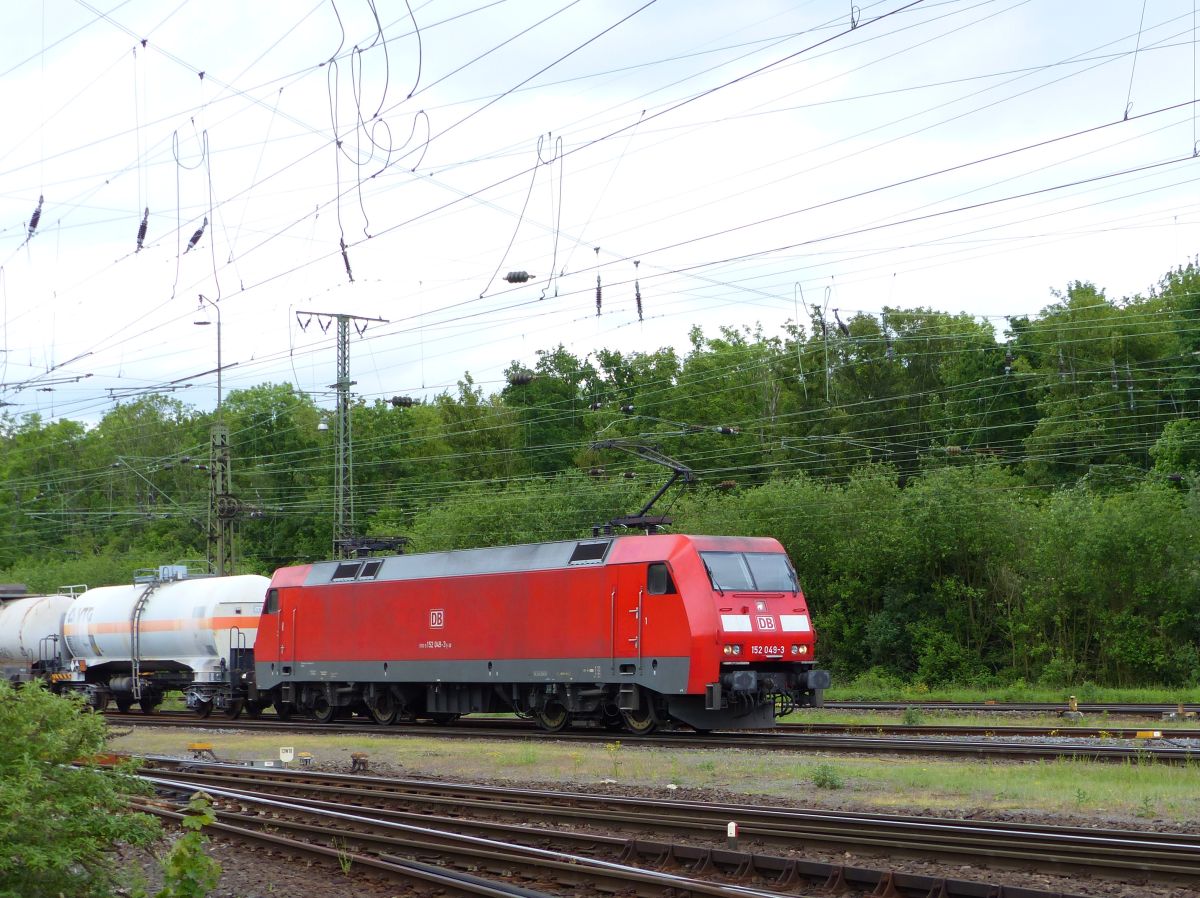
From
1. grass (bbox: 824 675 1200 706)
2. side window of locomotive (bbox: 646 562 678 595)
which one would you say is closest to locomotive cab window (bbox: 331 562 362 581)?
side window of locomotive (bbox: 646 562 678 595)

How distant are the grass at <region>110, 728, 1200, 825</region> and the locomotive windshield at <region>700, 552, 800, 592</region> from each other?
123 inches

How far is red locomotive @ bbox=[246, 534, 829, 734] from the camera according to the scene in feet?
69.2

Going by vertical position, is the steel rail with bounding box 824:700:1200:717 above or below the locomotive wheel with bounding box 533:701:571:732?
below

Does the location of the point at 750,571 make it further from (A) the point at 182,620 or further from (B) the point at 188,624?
(A) the point at 182,620

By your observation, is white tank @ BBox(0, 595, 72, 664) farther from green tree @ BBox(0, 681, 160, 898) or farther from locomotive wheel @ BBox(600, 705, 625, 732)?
green tree @ BBox(0, 681, 160, 898)

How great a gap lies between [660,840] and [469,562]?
14.3 metres

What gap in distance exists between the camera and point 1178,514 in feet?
114

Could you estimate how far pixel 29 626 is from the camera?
1512 inches

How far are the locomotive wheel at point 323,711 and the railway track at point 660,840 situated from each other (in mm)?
13693

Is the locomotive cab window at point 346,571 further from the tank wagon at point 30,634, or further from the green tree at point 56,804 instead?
the green tree at point 56,804

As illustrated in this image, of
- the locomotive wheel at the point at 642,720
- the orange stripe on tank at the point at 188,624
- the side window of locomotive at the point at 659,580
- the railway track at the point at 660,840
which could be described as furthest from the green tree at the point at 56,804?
the orange stripe on tank at the point at 188,624

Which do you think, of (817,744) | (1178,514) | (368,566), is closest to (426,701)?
(368,566)

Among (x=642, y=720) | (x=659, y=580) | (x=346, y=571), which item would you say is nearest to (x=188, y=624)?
(x=346, y=571)

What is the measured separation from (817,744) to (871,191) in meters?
8.43
